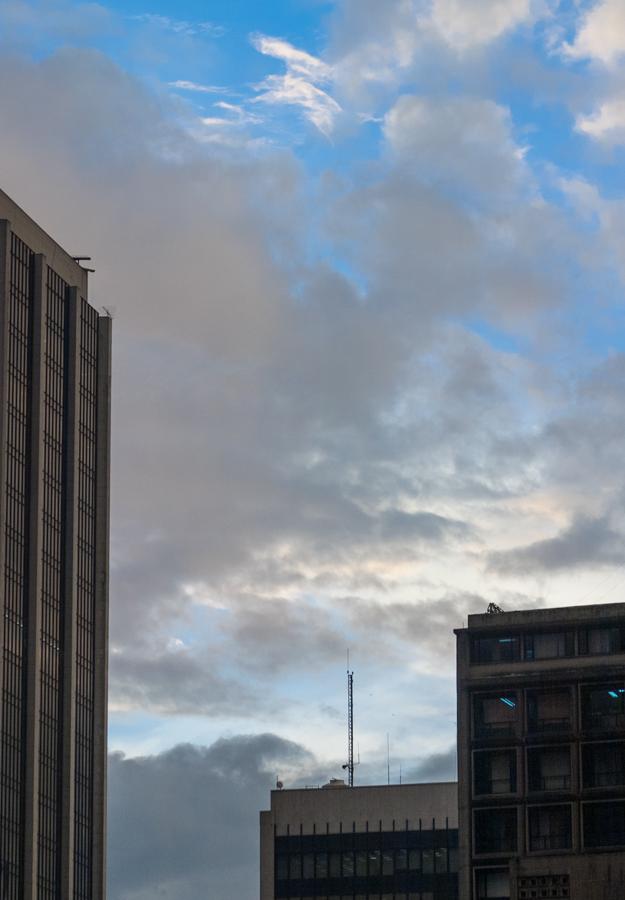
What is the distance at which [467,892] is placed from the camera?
178m

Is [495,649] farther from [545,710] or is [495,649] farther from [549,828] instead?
[549,828]

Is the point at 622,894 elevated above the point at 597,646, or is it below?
below

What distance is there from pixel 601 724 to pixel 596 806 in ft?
21.7

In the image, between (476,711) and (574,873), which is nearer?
(574,873)

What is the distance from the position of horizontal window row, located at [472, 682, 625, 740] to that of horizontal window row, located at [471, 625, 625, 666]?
288cm

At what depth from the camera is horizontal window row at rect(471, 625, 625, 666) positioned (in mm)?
178250

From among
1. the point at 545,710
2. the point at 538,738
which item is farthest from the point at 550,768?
the point at 545,710

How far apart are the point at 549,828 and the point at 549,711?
9.46 m

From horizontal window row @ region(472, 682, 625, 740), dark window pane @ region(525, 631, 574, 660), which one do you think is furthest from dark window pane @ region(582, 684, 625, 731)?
dark window pane @ region(525, 631, 574, 660)

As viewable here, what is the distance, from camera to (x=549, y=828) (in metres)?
176

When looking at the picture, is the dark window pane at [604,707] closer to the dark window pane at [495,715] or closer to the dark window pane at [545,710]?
the dark window pane at [545,710]

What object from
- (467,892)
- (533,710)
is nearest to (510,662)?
(533,710)

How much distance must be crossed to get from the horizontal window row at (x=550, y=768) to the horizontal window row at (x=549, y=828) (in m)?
1.64

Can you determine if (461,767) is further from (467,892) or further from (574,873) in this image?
(574,873)
